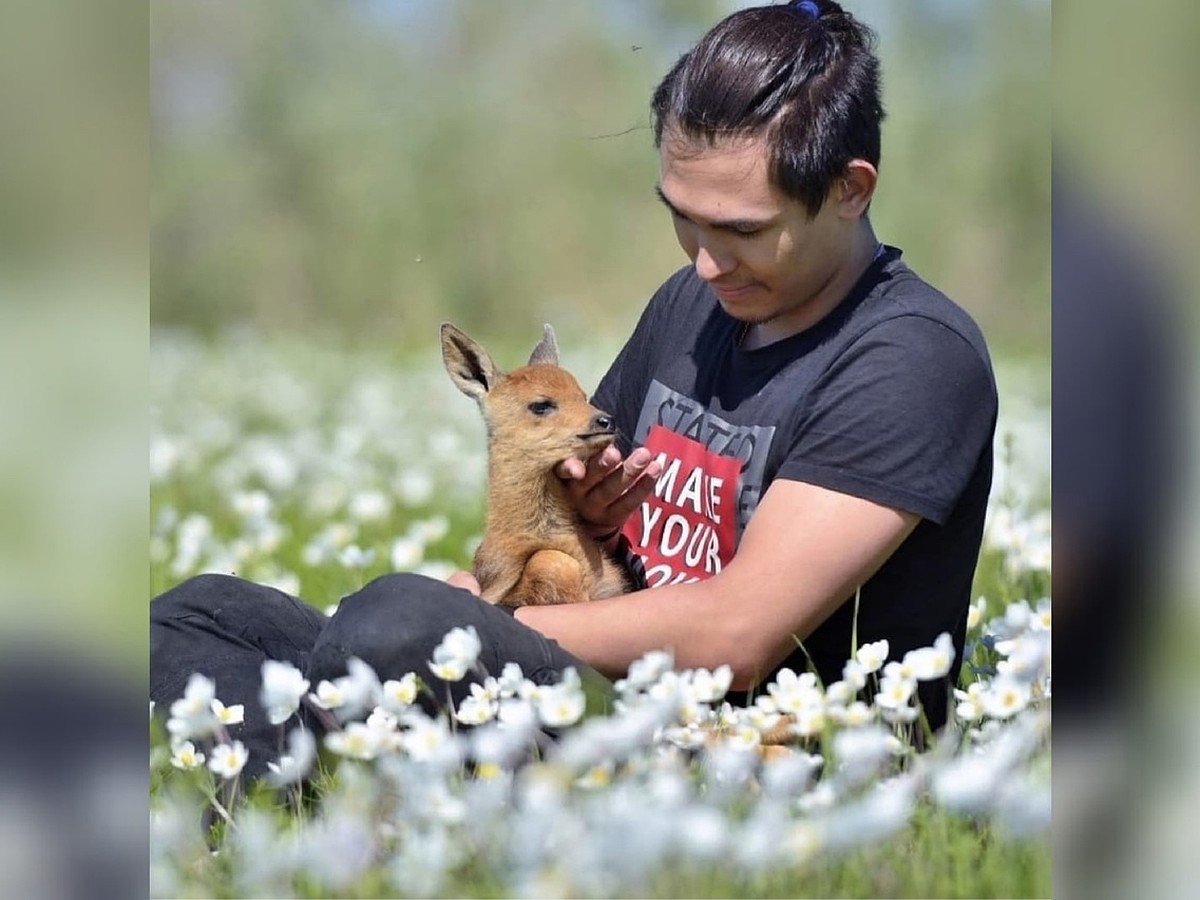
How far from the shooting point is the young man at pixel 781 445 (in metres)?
3.22

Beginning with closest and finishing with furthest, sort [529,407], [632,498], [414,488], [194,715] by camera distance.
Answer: [194,715]
[632,498]
[529,407]
[414,488]

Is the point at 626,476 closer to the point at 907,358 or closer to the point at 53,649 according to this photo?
the point at 907,358

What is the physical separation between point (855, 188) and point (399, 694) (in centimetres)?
144

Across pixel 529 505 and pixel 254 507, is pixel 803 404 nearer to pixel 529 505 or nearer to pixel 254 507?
pixel 529 505

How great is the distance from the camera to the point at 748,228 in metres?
3.35

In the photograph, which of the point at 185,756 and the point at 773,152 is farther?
the point at 773,152

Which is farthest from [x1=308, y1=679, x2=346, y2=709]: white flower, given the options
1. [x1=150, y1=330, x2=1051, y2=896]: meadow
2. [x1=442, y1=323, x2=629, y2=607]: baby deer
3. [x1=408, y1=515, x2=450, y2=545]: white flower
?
[x1=408, y1=515, x2=450, y2=545]: white flower

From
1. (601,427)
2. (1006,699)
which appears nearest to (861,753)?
(1006,699)

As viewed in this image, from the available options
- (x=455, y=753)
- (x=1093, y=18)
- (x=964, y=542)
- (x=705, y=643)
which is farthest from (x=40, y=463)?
(x=964, y=542)

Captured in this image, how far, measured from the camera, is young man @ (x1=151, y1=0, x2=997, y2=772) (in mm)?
3217

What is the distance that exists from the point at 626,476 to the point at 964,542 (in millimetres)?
787

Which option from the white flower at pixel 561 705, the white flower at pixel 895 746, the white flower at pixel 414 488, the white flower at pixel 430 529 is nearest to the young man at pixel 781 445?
the white flower at pixel 561 705

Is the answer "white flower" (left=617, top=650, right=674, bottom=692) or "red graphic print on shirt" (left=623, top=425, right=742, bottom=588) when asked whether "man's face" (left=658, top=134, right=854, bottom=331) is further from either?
"white flower" (left=617, top=650, right=674, bottom=692)

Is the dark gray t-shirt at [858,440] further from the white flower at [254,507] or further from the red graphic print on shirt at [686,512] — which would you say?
the white flower at [254,507]
